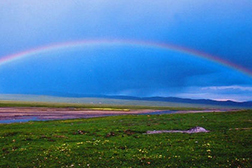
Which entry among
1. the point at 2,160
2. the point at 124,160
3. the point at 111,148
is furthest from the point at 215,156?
the point at 2,160

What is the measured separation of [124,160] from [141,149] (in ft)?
14.1

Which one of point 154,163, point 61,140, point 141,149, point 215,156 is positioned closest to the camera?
point 154,163

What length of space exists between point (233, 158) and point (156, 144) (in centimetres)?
860

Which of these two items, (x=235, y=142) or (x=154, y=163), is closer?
(x=154, y=163)

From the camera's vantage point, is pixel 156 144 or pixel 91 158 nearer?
pixel 91 158

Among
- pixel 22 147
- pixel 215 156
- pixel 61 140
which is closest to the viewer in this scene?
pixel 215 156

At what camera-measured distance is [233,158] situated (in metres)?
19.4

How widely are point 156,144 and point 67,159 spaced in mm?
10334

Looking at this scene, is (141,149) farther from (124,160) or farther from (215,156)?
(215,156)

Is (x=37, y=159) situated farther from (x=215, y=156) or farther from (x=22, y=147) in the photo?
(x=215, y=156)

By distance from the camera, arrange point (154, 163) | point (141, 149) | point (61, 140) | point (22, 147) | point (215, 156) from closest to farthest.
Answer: point (154, 163) → point (215, 156) → point (141, 149) → point (22, 147) → point (61, 140)

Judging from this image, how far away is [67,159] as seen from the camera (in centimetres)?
2016

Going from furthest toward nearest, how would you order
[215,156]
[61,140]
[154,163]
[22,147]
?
[61,140]
[22,147]
[215,156]
[154,163]

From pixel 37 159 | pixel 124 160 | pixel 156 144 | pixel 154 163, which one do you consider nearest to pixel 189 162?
pixel 154 163
